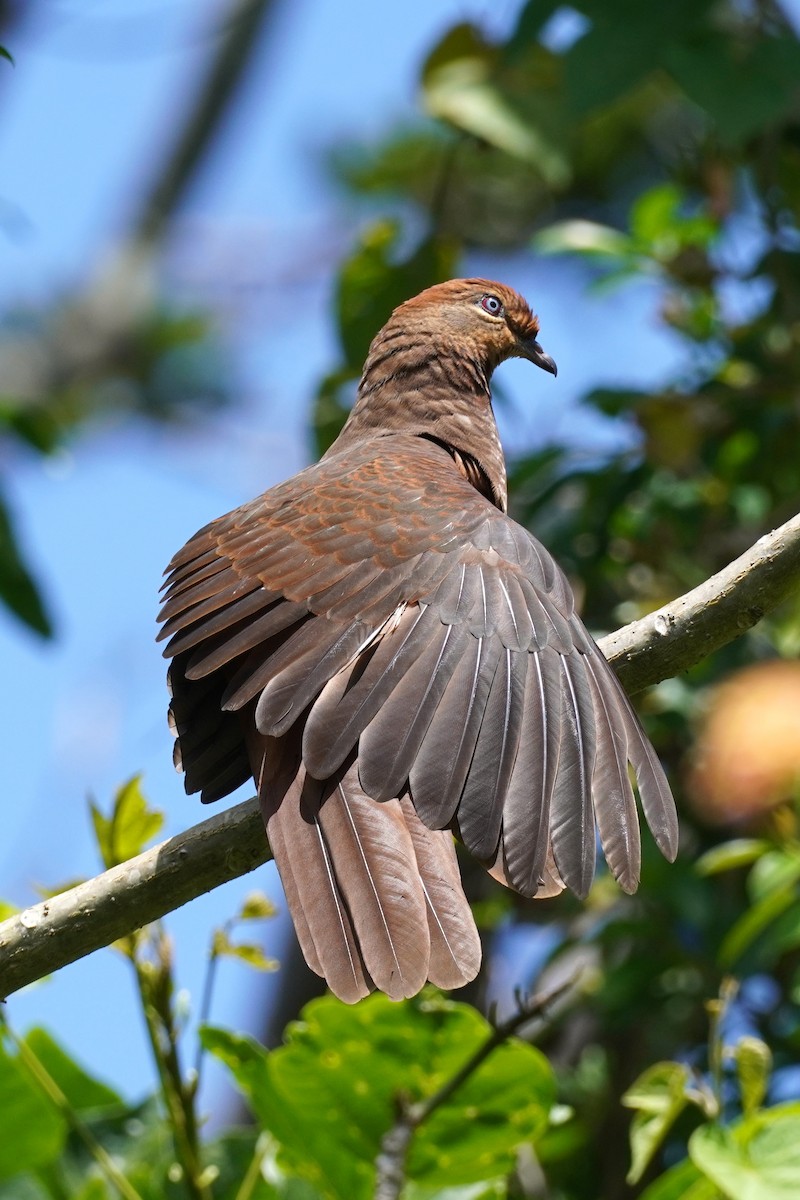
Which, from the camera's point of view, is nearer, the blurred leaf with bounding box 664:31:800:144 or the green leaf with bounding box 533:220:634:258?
the blurred leaf with bounding box 664:31:800:144

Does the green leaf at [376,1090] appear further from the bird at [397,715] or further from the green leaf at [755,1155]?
the bird at [397,715]

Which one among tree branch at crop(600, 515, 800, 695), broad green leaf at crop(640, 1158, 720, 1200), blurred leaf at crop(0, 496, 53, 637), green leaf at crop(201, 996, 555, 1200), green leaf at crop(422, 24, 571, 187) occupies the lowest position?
broad green leaf at crop(640, 1158, 720, 1200)

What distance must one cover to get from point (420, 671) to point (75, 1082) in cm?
126

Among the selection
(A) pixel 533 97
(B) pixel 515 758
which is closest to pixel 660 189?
(A) pixel 533 97

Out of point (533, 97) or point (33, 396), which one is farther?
point (33, 396)

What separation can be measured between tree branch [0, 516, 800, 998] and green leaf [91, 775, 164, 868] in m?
0.23

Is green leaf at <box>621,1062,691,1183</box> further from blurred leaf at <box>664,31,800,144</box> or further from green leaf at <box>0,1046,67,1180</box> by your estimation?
blurred leaf at <box>664,31,800,144</box>

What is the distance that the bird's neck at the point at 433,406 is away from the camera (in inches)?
143

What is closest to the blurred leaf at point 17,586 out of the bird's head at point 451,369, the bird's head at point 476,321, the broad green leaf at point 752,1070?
Result: the bird's head at point 451,369

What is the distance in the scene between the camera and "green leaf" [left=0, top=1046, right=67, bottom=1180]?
9.22 ft

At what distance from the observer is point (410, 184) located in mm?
7488

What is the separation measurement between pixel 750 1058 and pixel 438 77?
275cm

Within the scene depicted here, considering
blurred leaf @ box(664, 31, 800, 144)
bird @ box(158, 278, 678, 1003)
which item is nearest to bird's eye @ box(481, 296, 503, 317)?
blurred leaf @ box(664, 31, 800, 144)

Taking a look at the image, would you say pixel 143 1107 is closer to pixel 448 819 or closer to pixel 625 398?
pixel 448 819
